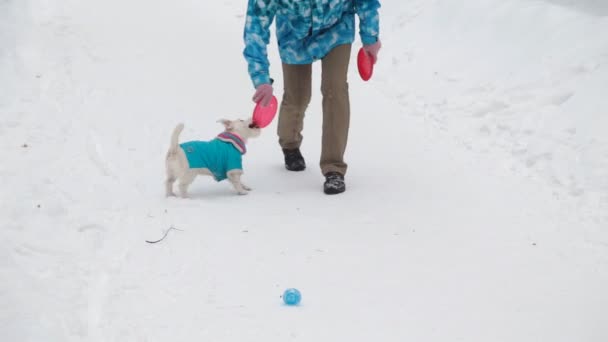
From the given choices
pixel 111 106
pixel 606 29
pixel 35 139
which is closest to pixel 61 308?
pixel 35 139

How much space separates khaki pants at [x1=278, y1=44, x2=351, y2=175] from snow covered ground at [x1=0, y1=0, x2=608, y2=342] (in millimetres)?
348

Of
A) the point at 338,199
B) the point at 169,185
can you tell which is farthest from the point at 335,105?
the point at 169,185

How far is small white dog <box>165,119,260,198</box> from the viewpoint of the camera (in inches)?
169

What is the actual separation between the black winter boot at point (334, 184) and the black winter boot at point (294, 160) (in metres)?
0.52

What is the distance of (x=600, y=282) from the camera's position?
10.8 ft

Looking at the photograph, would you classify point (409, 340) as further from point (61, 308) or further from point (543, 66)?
point (543, 66)

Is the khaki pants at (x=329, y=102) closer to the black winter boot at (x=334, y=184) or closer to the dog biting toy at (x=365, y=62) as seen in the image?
the black winter boot at (x=334, y=184)

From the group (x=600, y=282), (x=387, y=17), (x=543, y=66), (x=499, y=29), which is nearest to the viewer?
(x=600, y=282)

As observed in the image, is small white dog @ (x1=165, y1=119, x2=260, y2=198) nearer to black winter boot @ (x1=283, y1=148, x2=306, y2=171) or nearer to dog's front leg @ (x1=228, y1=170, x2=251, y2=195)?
dog's front leg @ (x1=228, y1=170, x2=251, y2=195)

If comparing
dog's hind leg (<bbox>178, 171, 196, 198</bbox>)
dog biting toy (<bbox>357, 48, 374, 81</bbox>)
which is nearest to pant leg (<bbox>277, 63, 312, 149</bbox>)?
dog biting toy (<bbox>357, 48, 374, 81</bbox>)

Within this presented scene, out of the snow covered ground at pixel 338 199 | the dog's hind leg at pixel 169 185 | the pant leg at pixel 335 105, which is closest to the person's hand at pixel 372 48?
the pant leg at pixel 335 105

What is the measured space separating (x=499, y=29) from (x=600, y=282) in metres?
4.21

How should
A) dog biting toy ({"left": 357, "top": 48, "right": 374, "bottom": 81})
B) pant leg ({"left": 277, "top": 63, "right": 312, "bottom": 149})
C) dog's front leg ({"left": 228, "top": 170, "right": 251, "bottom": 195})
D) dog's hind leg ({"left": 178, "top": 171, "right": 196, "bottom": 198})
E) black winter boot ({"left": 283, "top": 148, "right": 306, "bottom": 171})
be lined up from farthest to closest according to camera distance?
1. black winter boot ({"left": 283, "top": 148, "right": 306, "bottom": 171})
2. pant leg ({"left": 277, "top": 63, "right": 312, "bottom": 149})
3. dog biting toy ({"left": 357, "top": 48, "right": 374, "bottom": 81})
4. dog's front leg ({"left": 228, "top": 170, "right": 251, "bottom": 195})
5. dog's hind leg ({"left": 178, "top": 171, "right": 196, "bottom": 198})

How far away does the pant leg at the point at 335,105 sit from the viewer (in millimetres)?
4410
